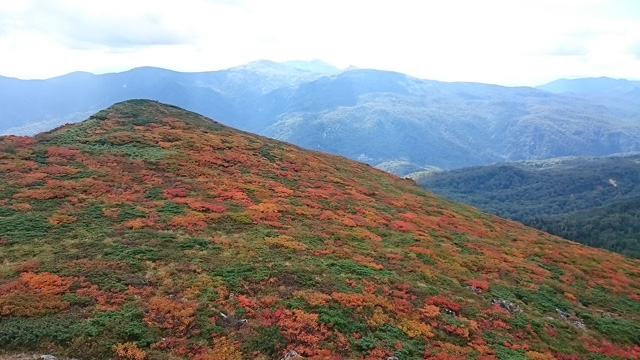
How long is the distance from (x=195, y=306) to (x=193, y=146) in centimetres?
3957

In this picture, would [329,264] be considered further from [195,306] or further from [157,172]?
[157,172]

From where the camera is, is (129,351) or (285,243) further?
(285,243)

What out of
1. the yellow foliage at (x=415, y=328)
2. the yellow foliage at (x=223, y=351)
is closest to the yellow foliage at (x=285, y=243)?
the yellow foliage at (x=415, y=328)

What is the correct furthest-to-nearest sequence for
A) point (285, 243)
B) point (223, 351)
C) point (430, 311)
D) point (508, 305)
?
point (285, 243) → point (508, 305) → point (430, 311) → point (223, 351)

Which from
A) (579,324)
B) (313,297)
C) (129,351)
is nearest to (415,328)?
(313,297)

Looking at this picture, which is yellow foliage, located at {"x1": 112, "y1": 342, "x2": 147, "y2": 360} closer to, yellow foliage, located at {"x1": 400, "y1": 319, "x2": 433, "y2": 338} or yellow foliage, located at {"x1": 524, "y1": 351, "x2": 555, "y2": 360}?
yellow foliage, located at {"x1": 400, "y1": 319, "x2": 433, "y2": 338}

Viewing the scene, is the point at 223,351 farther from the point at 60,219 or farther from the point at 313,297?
the point at 60,219

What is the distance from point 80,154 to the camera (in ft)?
149

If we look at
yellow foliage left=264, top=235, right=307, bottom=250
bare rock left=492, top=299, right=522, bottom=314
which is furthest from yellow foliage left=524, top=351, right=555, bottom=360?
yellow foliage left=264, top=235, right=307, bottom=250

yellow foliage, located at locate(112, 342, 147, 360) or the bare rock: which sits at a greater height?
yellow foliage, located at locate(112, 342, 147, 360)

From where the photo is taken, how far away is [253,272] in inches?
989

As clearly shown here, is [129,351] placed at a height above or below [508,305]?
above

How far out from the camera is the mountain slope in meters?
18.8

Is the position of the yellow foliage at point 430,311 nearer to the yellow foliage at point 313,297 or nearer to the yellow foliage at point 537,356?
the yellow foliage at point 537,356
